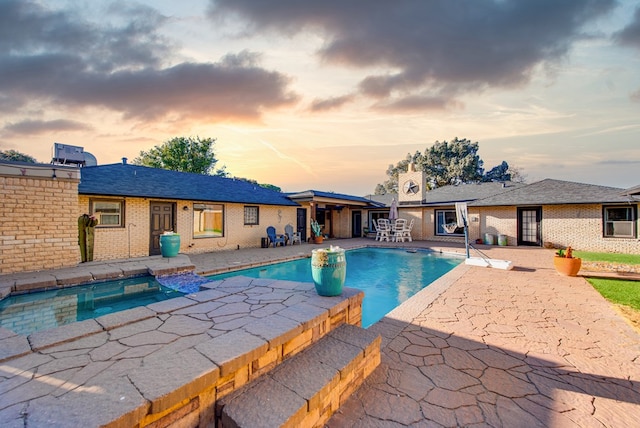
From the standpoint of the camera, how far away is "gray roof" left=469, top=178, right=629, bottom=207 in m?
10.8

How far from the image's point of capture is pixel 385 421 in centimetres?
195

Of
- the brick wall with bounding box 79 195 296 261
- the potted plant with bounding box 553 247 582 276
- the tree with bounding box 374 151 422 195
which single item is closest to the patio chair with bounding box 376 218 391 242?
the brick wall with bounding box 79 195 296 261

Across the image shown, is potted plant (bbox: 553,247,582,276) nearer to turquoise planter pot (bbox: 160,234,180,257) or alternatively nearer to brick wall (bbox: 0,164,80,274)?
turquoise planter pot (bbox: 160,234,180,257)

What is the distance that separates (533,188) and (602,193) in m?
2.43

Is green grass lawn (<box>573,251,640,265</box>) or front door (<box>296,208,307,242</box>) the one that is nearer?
green grass lawn (<box>573,251,640,265</box>)

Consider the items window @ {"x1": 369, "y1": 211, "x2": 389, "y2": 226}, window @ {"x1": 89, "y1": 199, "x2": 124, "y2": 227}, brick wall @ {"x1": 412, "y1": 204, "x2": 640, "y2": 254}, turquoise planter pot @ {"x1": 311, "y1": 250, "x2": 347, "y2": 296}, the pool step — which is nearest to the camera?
the pool step

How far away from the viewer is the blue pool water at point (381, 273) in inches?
232

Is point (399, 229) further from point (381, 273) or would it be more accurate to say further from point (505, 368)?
Answer: point (505, 368)

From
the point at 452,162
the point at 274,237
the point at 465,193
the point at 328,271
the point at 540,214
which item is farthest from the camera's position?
the point at 452,162

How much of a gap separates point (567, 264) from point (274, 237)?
10558 millimetres

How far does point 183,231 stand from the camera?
391 inches

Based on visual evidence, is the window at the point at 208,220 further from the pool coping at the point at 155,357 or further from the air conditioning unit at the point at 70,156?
the pool coping at the point at 155,357

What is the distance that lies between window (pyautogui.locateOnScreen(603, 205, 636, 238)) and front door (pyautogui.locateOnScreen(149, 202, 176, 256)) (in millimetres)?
17998

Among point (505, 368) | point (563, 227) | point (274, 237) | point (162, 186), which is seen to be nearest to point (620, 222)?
point (563, 227)
